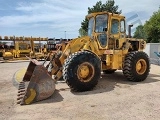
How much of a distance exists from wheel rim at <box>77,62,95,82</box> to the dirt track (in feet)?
1.41

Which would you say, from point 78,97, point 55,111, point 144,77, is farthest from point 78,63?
point 144,77

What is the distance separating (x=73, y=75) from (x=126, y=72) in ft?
8.61

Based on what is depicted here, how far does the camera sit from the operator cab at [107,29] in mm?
8586

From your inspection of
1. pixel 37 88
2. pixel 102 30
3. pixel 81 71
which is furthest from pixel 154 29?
pixel 37 88

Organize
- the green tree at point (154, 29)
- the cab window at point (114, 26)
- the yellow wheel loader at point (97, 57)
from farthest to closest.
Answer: the green tree at point (154, 29) → the cab window at point (114, 26) → the yellow wheel loader at point (97, 57)

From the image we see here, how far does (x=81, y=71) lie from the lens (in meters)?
7.16

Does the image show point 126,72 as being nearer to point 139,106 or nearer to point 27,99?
point 139,106

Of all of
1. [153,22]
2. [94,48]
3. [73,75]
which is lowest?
[73,75]

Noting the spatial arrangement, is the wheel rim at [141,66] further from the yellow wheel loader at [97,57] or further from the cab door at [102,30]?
the cab door at [102,30]

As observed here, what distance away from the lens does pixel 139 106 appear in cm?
569

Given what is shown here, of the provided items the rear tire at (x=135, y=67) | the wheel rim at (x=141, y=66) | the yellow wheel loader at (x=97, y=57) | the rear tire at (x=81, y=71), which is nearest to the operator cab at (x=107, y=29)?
the yellow wheel loader at (x=97, y=57)

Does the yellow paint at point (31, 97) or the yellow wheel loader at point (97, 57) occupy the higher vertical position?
the yellow wheel loader at point (97, 57)

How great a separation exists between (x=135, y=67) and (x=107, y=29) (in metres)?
1.72

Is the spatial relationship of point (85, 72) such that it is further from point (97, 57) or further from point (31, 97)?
point (31, 97)
